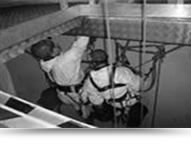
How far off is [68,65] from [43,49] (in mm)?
194

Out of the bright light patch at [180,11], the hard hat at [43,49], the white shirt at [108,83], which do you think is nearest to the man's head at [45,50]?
the hard hat at [43,49]

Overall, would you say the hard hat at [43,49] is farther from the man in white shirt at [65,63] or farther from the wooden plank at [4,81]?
the wooden plank at [4,81]

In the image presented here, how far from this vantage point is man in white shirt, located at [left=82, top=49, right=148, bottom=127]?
1275 mm

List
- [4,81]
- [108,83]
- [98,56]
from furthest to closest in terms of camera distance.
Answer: [98,56] < [108,83] < [4,81]

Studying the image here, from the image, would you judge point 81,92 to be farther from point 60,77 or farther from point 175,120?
point 175,120

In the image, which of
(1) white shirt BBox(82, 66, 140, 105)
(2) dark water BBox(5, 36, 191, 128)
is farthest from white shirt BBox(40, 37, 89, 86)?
(2) dark water BBox(5, 36, 191, 128)

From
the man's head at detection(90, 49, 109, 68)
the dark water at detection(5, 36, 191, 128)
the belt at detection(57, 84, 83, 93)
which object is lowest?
the dark water at detection(5, 36, 191, 128)

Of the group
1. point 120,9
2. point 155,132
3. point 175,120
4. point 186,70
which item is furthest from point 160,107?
point 155,132

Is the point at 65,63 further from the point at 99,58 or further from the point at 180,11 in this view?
the point at 180,11

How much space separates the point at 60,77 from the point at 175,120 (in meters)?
1.04

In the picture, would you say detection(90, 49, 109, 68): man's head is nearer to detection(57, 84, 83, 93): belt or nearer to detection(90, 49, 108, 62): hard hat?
detection(90, 49, 108, 62): hard hat

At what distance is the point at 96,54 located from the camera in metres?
1.40

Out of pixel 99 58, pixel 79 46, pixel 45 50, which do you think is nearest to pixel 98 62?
pixel 99 58

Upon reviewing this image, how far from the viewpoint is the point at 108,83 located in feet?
4.19
